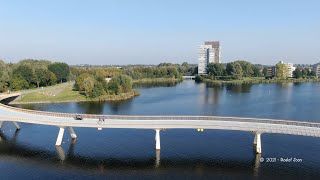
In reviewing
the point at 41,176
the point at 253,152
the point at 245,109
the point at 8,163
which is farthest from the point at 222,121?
the point at 245,109

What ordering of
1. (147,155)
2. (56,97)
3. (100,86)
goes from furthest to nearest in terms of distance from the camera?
(100,86), (56,97), (147,155)

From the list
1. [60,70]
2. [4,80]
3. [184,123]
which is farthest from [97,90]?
[184,123]

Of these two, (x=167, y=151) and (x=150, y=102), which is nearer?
(x=167, y=151)

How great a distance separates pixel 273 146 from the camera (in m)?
39.5

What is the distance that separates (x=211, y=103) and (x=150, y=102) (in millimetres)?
15212

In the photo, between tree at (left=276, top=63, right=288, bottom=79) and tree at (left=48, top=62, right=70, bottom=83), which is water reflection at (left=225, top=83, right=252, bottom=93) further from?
tree at (left=48, top=62, right=70, bottom=83)

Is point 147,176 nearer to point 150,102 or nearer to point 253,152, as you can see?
point 253,152

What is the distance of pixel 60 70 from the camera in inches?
4870

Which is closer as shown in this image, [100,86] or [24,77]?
[100,86]

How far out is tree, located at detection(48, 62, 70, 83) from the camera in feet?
398

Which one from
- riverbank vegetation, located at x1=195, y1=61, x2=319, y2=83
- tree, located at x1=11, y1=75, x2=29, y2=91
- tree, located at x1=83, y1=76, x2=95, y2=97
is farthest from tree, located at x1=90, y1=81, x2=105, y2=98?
riverbank vegetation, located at x1=195, y1=61, x2=319, y2=83

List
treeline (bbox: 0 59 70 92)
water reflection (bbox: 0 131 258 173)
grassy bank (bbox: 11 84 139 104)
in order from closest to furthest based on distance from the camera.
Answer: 1. water reflection (bbox: 0 131 258 173)
2. grassy bank (bbox: 11 84 139 104)
3. treeline (bbox: 0 59 70 92)

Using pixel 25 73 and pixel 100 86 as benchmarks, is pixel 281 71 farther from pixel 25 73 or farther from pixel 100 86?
pixel 25 73

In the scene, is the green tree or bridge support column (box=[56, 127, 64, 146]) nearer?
bridge support column (box=[56, 127, 64, 146])
